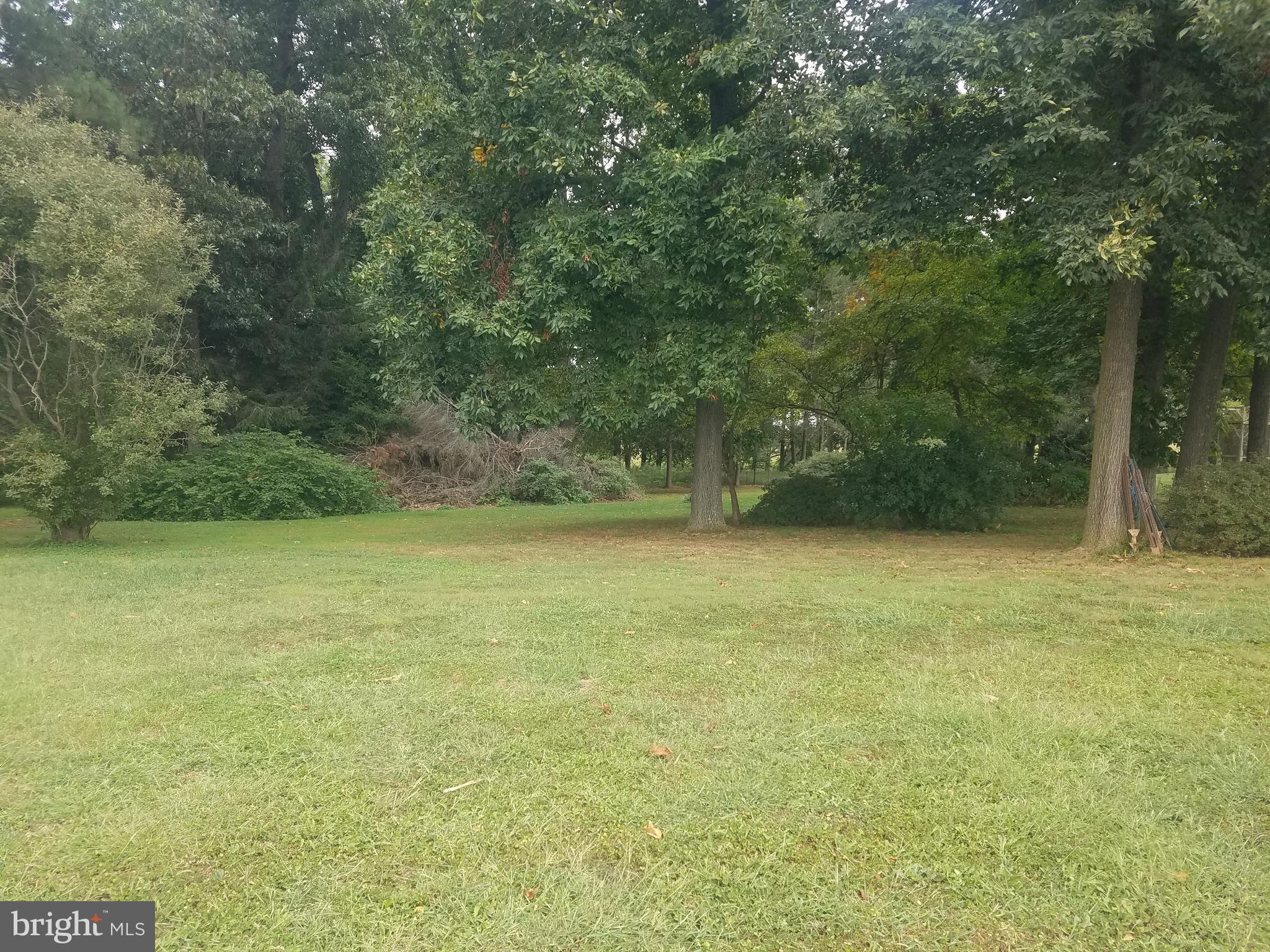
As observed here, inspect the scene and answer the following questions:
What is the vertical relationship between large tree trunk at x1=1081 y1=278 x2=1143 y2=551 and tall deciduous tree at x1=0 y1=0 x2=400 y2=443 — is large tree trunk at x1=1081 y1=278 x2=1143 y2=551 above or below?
below

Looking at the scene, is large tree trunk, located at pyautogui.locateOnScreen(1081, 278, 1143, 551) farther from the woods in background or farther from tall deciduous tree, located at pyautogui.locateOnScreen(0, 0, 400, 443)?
tall deciduous tree, located at pyautogui.locateOnScreen(0, 0, 400, 443)

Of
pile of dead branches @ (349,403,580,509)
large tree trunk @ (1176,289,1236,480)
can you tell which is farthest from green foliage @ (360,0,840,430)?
pile of dead branches @ (349,403,580,509)

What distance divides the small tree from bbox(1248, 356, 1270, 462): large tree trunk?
18.6 meters

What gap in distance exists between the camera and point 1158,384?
14.1 meters

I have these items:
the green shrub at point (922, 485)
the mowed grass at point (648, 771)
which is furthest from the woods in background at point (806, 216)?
the mowed grass at point (648, 771)

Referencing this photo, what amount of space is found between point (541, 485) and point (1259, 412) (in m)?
18.3

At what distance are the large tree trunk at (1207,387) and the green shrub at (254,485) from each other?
18.7 m

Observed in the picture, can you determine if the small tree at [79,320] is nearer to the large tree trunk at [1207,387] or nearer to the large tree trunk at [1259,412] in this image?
the large tree trunk at [1207,387]

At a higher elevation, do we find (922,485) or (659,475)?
(922,485)

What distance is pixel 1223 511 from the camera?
35.4ft

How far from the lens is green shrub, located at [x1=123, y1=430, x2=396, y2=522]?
808 inches

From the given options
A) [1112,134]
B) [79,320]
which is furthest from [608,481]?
[1112,134]

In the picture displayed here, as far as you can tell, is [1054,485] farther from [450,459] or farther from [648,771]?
[648,771]

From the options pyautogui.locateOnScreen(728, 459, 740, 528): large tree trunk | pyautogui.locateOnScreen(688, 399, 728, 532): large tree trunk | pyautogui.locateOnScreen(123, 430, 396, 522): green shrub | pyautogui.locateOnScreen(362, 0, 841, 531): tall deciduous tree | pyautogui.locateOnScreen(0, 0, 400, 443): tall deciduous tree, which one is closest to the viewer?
pyautogui.locateOnScreen(362, 0, 841, 531): tall deciduous tree
